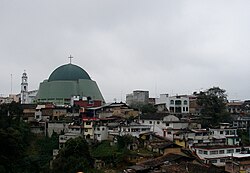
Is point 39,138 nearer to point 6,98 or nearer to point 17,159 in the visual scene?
point 17,159

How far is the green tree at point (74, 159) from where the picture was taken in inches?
931

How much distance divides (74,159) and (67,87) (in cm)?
2893

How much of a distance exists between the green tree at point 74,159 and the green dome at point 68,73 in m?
29.5

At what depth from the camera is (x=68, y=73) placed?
179 feet

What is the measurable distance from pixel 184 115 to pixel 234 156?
1633cm

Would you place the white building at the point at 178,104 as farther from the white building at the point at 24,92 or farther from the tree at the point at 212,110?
the white building at the point at 24,92

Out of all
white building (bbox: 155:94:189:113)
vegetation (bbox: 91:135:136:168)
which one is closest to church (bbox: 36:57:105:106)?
white building (bbox: 155:94:189:113)

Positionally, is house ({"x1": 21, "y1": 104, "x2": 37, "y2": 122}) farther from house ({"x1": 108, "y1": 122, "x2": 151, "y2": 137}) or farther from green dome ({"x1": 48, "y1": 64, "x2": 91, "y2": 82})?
green dome ({"x1": 48, "y1": 64, "x2": 91, "y2": 82})

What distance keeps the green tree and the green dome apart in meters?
29.5

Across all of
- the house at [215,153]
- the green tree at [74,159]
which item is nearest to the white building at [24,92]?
the green tree at [74,159]

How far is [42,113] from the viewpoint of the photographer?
39219 millimetres

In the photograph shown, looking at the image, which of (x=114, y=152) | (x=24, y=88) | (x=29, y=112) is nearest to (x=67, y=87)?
(x=24, y=88)

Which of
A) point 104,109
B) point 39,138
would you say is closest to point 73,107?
point 104,109

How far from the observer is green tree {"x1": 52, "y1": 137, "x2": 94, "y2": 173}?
23.7 meters
